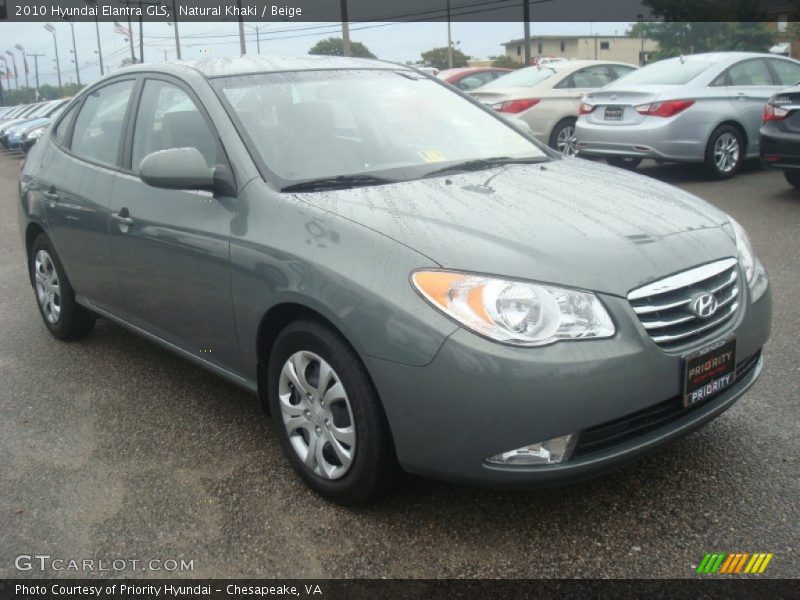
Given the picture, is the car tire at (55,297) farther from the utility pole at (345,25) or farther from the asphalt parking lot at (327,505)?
the utility pole at (345,25)

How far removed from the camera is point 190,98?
362 centimetres

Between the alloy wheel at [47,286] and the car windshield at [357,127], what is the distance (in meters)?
2.06

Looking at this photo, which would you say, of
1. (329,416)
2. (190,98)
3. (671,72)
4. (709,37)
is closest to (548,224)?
(329,416)

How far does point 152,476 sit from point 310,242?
1235 millimetres

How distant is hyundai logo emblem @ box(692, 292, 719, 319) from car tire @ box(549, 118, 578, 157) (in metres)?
9.08

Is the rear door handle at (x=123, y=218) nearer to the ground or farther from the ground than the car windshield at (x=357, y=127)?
nearer to the ground

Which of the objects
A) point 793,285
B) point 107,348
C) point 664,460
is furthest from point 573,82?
point 664,460

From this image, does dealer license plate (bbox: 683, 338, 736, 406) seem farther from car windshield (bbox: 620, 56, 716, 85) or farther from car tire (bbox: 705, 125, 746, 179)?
car windshield (bbox: 620, 56, 716, 85)

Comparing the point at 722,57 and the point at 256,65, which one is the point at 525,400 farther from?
the point at 722,57

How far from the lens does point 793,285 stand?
5375mm

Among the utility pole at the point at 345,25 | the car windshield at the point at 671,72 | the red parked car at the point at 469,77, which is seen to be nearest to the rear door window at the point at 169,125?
the car windshield at the point at 671,72

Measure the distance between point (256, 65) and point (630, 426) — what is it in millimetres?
2459

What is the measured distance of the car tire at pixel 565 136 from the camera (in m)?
11.5
